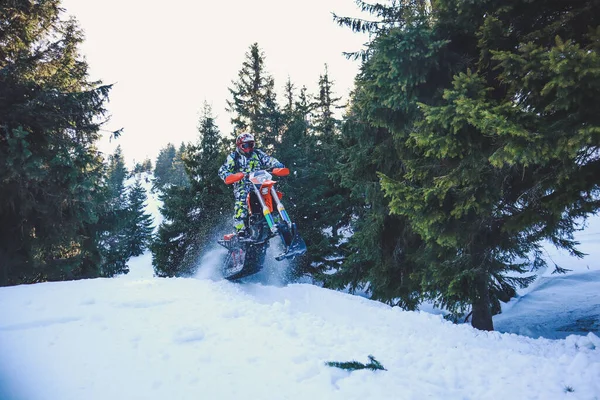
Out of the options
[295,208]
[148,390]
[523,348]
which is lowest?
[523,348]

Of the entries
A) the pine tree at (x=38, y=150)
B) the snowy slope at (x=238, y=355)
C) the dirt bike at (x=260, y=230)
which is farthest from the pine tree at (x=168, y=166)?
the snowy slope at (x=238, y=355)

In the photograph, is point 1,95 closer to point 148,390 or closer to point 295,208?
point 148,390

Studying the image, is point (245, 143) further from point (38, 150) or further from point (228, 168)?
point (38, 150)

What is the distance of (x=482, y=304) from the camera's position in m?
6.84

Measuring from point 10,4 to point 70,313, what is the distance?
995cm

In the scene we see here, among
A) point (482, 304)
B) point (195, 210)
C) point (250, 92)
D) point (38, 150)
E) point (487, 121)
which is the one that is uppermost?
point (250, 92)

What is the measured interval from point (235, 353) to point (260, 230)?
5.33 metres

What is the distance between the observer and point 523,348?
4.39 metres

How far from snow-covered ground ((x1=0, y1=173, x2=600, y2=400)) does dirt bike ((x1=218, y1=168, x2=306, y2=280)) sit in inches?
82.5

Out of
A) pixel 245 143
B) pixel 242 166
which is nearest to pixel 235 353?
pixel 242 166

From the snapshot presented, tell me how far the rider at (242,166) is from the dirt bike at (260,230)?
0.16 m

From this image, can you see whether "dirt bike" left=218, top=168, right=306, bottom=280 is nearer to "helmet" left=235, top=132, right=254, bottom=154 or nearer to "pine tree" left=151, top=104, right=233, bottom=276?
"helmet" left=235, top=132, right=254, bottom=154

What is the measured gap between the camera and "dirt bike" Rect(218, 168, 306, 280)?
7.64 meters

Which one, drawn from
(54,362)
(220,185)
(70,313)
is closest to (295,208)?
(220,185)
